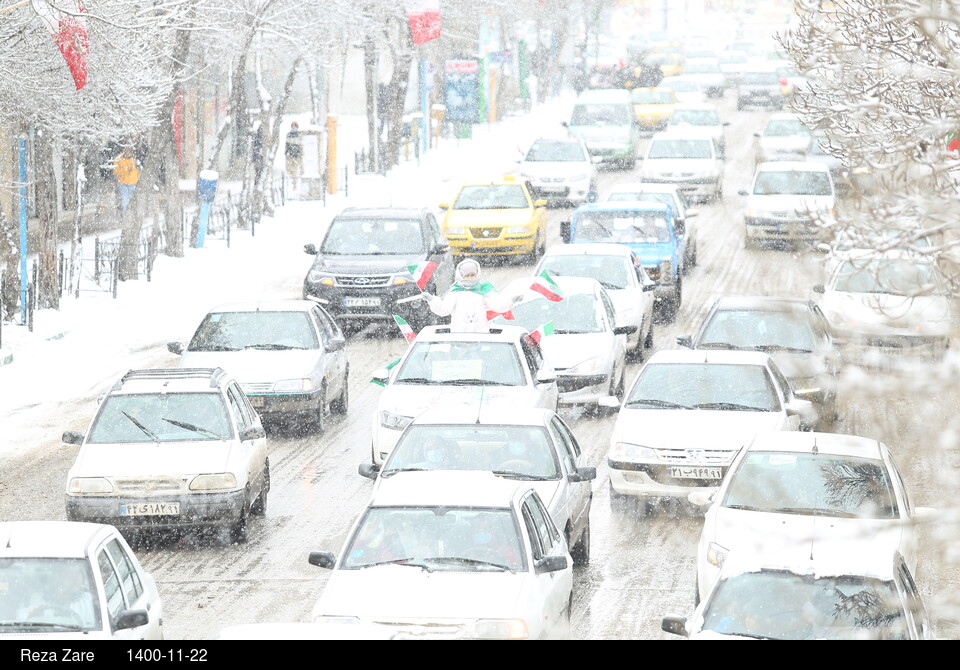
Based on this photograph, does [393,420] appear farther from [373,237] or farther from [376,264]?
[373,237]

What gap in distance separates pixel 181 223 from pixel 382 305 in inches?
322

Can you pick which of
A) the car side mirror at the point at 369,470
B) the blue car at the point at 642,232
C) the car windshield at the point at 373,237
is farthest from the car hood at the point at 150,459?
the blue car at the point at 642,232

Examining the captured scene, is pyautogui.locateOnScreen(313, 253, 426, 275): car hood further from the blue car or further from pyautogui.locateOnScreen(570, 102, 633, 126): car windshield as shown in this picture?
pyautogui.locateOnScreen(570, 102, 633, 126): car windshield

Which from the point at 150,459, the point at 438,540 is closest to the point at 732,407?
the point at 150,459

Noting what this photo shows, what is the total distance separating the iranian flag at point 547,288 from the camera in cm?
1884

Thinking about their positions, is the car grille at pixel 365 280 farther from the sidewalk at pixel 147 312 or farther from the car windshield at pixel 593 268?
the sidewalk at pixel 147 312

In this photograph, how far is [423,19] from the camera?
40.4 metres

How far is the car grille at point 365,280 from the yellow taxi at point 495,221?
5.53 meters

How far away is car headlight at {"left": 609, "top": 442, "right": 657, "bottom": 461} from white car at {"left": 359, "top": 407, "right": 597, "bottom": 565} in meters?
1.25

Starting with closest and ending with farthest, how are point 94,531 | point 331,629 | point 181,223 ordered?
point 331,629 → point 94,531 → point 181,223

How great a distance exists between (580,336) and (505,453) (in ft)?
21.8
